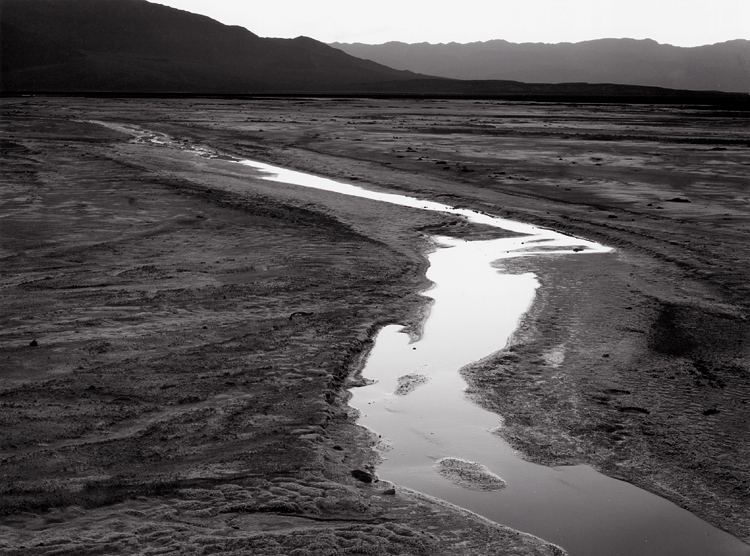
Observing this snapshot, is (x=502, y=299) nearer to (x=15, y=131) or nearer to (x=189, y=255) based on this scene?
(x=189, y=255)

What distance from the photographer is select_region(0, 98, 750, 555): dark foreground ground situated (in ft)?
12.0

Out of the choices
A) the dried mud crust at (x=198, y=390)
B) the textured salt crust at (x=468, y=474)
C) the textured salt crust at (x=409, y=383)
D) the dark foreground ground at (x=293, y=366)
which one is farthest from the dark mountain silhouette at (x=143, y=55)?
the textured salt crust at (x=468, y=474)

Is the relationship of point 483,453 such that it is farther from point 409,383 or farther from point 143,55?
point 143,55

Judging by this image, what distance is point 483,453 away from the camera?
4422 millimetres

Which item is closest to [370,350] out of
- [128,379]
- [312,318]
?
[312,318]

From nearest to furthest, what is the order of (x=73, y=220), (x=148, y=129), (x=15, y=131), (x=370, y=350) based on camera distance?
(x=370, y=350)
(x=73, y=220)
(x=15, y=131)
(x=148, y=129)

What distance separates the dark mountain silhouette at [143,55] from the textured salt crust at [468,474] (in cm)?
13233

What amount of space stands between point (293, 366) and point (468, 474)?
5.95 ft

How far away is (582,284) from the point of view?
789cm

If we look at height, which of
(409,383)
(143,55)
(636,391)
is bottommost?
(409,383)

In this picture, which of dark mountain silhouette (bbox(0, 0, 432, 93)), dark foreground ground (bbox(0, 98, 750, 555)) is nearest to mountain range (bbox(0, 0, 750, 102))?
dark mountain silhouette (bbox(0, 0, 432, 93))

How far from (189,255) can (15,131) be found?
885 inches

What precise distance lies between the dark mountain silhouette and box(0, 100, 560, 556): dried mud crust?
127m

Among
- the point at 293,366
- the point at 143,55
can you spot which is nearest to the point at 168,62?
the point at 143,55
